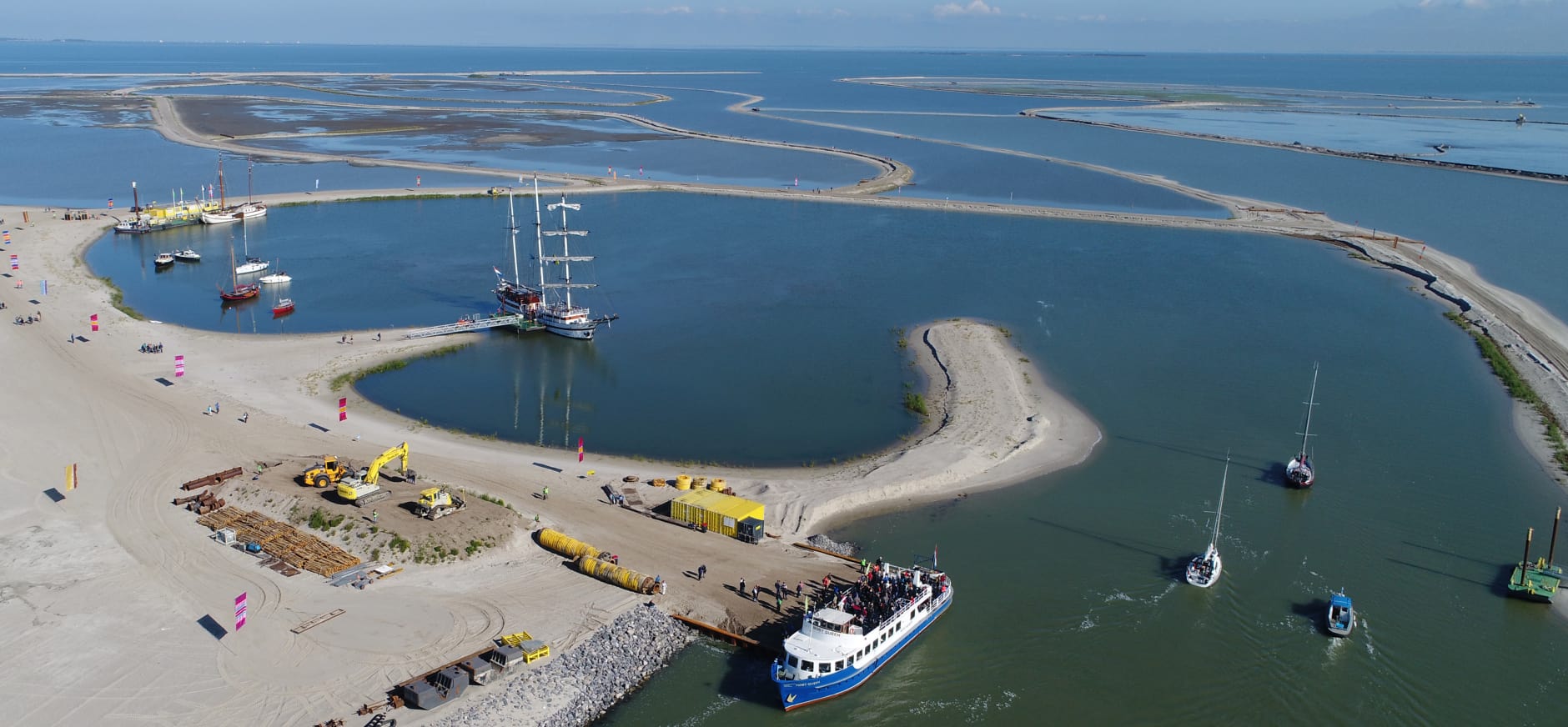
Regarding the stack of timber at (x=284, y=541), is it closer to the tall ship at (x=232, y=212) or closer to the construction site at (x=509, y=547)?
the construction site at (x=509, y=547)

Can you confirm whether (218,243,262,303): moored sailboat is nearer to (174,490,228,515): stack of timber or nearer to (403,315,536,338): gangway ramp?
(403,315,536,338): gangway ramp

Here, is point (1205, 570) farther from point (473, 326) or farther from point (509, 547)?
point (473, 326)

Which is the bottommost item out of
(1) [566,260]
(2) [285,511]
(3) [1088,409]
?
(2) [285,511]

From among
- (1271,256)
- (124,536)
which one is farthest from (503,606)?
(1271,256)

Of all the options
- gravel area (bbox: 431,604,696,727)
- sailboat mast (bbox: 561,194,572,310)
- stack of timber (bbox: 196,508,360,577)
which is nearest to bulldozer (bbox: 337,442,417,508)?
stack of timber (bbox: 196,508,360,577)

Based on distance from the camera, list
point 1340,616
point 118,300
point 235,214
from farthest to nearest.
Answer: point 235,214 < point 118,300 < point 1340,616

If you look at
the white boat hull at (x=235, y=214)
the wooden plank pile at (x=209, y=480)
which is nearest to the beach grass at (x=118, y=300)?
the white boat hull at (x=235, y=214)

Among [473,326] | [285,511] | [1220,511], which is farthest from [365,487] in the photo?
[1220,511]

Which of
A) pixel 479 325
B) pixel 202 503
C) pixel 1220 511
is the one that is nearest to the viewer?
pixel 202 503
